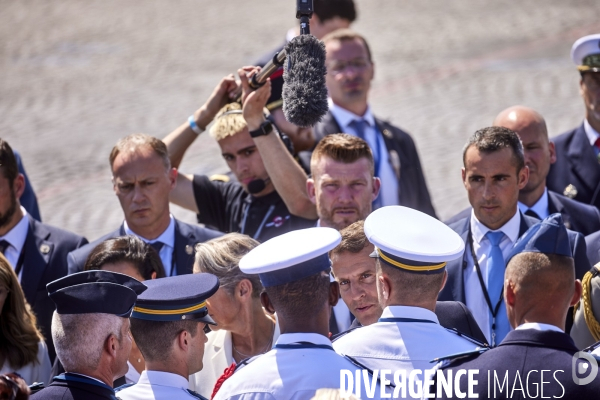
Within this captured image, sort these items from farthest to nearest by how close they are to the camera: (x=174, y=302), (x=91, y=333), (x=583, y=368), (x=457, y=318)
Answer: (x=457, y=318) < (x=174, y=302) < (x=91, y=333) < (x=583, y=368)

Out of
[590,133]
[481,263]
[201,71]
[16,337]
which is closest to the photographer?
[16,337]

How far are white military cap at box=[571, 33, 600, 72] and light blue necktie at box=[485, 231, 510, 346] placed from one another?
2170mm

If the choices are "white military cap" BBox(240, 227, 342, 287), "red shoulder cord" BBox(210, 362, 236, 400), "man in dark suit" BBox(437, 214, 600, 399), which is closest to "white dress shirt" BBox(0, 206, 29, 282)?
"red shoulder cord" BBox(210, 362, 236, 400)

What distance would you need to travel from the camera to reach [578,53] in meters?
7.39

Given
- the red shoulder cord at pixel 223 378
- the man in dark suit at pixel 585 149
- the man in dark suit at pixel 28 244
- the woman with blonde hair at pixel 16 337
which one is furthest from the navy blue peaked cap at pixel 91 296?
the man in dark suit at pixel 585 149

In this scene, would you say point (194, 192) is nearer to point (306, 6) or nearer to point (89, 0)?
point (306, 6)

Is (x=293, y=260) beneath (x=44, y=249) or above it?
above

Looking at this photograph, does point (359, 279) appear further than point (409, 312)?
Yes

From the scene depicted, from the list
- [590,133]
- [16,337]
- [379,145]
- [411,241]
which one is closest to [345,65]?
[379,145]

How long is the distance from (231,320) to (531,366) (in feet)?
6.14

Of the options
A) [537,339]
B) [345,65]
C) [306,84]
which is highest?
[306,84]

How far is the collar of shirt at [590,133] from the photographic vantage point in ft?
23.5

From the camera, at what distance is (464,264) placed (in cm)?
562

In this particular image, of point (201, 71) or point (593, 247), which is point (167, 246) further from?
point (201, 71)
